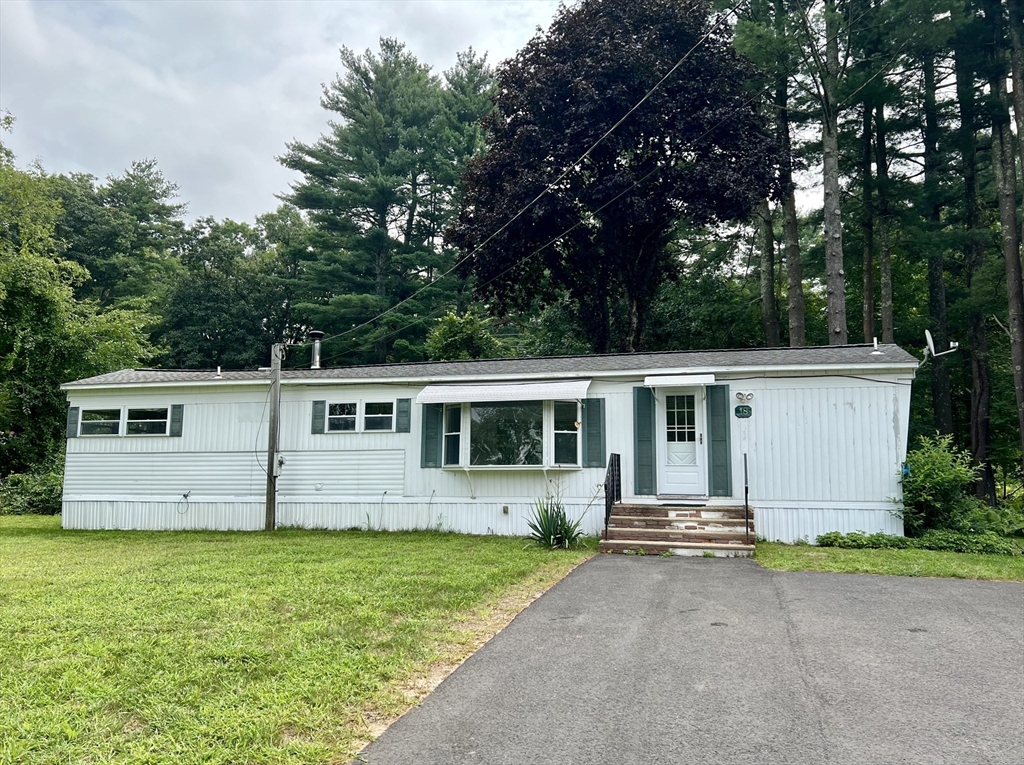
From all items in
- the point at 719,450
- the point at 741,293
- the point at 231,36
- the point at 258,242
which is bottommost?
the point at 719,450

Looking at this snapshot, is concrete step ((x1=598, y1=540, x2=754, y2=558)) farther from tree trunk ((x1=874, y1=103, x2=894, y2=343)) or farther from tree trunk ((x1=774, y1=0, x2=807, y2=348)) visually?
tree trunk ((x1=874, y1=103, x2=894, y2=343))

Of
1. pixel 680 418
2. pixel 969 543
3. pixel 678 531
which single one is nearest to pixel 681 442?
pixel 680 418

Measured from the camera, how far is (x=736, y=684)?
12.2ft

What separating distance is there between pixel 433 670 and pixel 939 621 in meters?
4.09

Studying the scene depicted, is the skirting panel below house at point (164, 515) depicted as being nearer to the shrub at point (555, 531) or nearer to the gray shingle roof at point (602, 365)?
the gray shingle roof at point (602, 365)

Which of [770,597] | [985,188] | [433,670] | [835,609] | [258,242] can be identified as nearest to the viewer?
[433,670]

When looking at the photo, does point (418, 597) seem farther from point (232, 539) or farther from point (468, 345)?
point (468, 345)

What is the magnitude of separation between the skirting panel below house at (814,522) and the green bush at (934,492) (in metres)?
0.31

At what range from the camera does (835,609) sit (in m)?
5.48

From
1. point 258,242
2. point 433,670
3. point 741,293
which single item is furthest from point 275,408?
point 258,242

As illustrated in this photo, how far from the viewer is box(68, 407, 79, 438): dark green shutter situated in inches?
487

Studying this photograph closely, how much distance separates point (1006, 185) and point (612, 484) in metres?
11.3

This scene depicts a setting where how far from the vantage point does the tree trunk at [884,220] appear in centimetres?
1588

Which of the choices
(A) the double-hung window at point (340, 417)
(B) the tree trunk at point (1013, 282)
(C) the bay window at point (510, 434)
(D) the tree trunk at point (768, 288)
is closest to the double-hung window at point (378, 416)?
(A) the double-hung window at point (340, 417)
